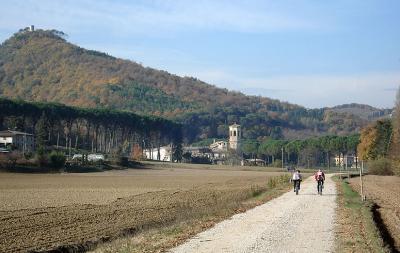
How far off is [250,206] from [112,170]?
3422 inches

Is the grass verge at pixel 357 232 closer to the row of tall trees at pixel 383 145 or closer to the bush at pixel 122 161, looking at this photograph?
the row of tall trees at pixel 383 145

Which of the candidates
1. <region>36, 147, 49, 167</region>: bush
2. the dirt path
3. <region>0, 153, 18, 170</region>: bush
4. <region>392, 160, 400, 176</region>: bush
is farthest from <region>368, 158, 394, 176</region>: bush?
the dirt path

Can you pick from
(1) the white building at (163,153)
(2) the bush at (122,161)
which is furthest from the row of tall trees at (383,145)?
(1) the white building at (163,153)

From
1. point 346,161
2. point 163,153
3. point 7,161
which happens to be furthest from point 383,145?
point 163,153

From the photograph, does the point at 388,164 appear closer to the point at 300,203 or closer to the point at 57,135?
the point at 300,203

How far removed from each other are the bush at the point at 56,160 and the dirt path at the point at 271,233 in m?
77.0

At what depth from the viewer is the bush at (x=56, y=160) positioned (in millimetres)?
99000

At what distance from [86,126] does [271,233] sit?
13912 centimetres

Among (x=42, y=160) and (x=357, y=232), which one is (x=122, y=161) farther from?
(x=357, y=232)

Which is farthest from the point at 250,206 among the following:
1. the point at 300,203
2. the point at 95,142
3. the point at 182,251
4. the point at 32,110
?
the point at 95,142

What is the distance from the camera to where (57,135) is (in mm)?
141875

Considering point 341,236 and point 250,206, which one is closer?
point 341,236

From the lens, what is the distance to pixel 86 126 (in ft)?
505

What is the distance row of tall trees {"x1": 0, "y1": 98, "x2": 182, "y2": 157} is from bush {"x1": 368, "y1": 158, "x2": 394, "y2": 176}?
5633 centimetres
